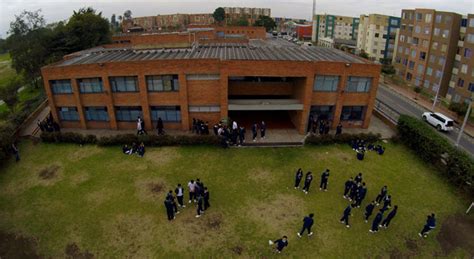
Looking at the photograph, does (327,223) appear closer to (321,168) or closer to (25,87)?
(321,168)

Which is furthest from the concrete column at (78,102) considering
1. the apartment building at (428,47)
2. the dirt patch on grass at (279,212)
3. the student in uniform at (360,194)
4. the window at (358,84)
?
the apartment building at (428,47)

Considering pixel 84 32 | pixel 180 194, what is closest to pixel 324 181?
pixel 180 194

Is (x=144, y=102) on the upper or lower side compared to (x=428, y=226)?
upper

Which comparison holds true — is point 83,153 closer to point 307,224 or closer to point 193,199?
point 193,199

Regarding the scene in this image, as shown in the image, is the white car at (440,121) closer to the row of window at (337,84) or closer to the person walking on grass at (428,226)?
the row of window at (337,84)

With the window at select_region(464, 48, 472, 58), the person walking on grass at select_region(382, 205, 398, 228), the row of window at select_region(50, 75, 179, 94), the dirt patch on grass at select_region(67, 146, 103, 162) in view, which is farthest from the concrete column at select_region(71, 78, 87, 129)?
the window at select_region(464, 48, 472, 58)

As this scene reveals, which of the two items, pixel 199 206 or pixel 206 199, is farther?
pixel 206 199
